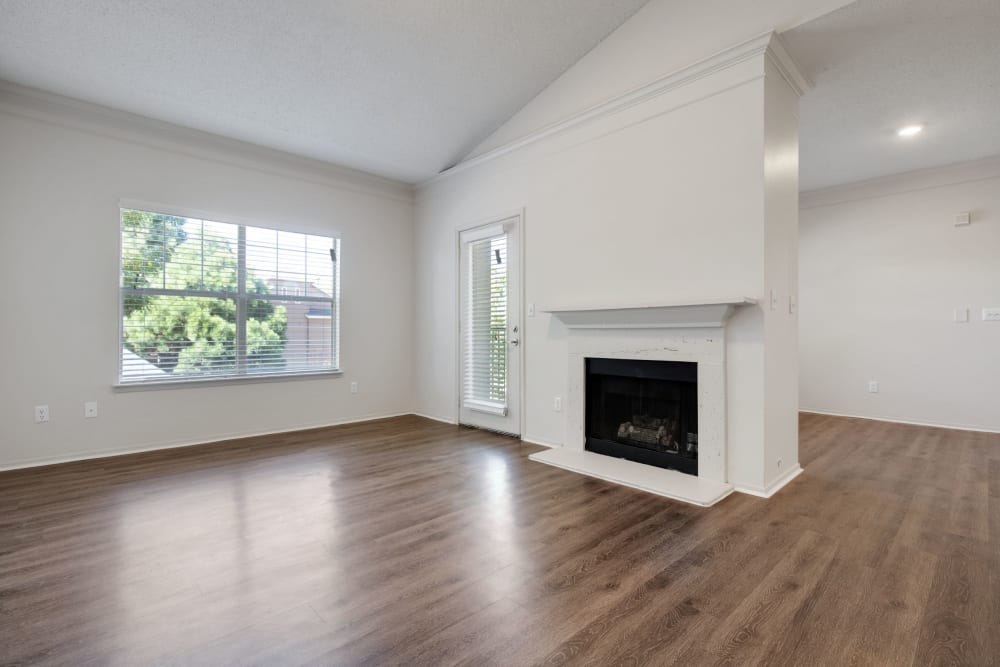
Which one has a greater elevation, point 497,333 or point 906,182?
point 906,182

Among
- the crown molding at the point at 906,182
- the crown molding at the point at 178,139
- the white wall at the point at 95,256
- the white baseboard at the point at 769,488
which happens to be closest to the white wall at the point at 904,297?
the crown molding at the point at 906,182

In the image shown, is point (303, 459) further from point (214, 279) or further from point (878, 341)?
point (878, 341)

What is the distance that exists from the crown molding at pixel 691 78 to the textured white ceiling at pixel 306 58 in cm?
49

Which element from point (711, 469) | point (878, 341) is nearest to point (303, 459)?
point (711, 469)

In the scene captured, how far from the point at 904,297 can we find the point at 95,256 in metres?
7.73

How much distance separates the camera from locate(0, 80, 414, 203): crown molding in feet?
11.3

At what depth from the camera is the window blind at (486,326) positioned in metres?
4.57

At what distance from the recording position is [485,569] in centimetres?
194

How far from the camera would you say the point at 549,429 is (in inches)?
161

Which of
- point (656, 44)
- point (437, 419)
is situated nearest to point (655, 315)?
point (656, 44)

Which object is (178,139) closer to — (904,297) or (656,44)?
(656,44)

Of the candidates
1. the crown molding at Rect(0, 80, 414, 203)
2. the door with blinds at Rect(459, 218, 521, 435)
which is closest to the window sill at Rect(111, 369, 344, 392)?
the door with blinds at Rect(459, 218, 521, 435)

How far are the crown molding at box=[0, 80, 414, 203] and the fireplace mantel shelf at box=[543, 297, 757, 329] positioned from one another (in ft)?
9.46

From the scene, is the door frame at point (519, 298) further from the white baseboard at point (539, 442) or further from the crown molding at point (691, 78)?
the crown molding at point (691, 78)
